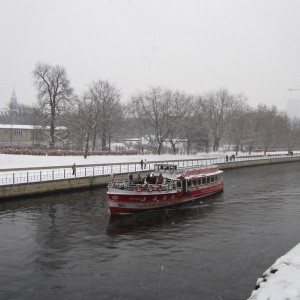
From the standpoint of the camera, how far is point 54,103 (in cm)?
7019

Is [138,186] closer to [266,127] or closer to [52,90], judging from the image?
Answer: [52,90]

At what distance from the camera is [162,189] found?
33.8 m

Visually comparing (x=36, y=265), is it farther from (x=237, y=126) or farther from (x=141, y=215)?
(x=237, y=126)

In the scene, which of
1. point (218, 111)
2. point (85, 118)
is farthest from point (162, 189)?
point (218, 111)

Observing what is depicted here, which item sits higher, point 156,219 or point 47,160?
point 47,160

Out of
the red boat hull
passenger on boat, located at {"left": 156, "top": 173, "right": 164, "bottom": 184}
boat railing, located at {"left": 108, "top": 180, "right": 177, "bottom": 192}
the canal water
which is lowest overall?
the canal water

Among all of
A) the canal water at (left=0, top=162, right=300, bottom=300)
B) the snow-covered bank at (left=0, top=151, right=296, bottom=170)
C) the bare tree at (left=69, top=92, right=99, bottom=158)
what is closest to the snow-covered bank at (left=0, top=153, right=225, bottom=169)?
the snow-covered bank at (left=0, top=151, right=296, bottom=170)

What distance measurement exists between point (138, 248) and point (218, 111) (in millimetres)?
88847

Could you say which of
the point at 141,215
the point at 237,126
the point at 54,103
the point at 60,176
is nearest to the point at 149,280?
the point at 141,215

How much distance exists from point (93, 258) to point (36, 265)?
9.50ft

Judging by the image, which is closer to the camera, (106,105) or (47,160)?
(47,160)

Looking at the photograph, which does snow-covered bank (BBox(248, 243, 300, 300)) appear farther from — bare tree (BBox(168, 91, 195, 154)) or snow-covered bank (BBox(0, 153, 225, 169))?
bare tree (BBox(168, 91, 195, 154))

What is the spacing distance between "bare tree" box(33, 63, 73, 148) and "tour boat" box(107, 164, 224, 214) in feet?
117

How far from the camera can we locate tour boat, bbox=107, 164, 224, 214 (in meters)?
30.8
